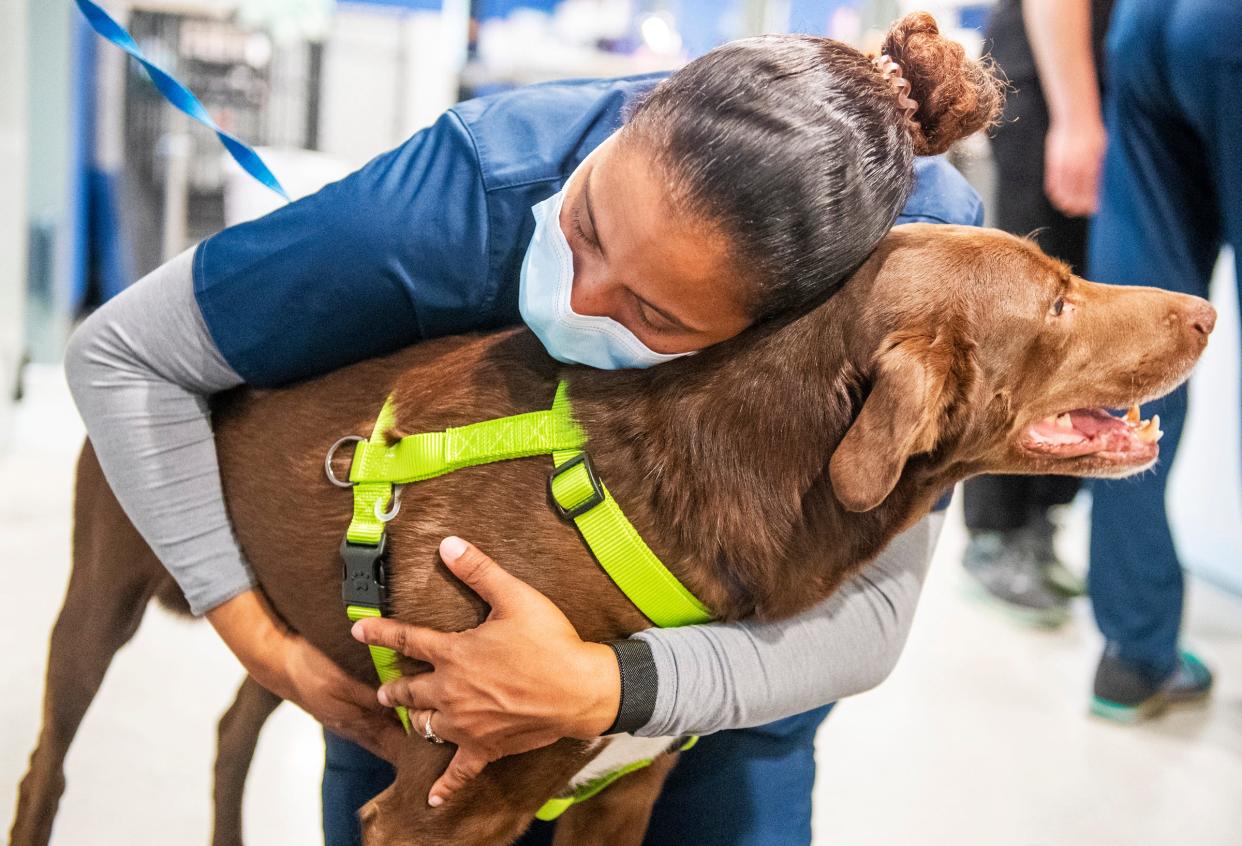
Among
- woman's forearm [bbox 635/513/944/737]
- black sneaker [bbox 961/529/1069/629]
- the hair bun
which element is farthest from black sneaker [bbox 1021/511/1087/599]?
the hair bun

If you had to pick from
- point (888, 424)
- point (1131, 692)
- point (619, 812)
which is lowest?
point (1131, 692)

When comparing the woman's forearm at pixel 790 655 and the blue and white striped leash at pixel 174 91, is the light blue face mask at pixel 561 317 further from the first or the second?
the blue and white striped leash at pixel 174 91

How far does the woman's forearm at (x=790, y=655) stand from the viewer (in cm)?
121

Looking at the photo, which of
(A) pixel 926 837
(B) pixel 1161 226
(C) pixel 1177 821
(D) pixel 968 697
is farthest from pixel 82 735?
(B) pixel 1161 226

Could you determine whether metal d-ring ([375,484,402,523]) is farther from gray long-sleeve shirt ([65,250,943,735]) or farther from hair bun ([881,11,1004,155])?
hair bun ([881,11,1004,155])

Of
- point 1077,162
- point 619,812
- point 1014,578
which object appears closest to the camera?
point 619,812

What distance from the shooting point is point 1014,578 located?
10.3 feet

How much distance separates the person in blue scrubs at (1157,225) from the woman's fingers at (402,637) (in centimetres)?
172

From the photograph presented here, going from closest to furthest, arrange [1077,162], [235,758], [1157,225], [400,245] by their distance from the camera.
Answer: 1. [400,245]
2. [235,758]
3. [1157,225]
4. [1077,162]

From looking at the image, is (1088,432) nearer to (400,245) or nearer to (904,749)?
(400,245)

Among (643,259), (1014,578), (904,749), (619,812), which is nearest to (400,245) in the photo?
(643,259)

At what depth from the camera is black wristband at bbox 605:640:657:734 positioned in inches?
45.7

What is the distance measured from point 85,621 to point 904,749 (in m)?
1.62

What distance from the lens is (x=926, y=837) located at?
2.09m
